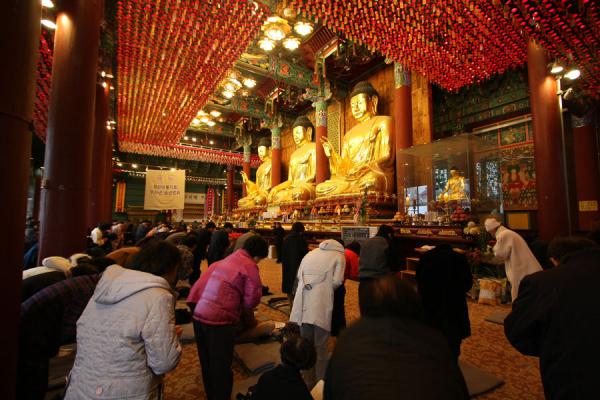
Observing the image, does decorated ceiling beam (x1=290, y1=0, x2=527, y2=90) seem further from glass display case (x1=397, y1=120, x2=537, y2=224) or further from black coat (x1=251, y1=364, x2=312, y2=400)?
black coat (x1=251, y1=364, x2=312, y2=400)

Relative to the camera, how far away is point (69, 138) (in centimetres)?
371

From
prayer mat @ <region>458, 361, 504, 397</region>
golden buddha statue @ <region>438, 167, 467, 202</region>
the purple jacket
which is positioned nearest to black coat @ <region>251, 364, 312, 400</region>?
the purple jacket

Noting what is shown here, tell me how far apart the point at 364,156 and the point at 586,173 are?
5.46m

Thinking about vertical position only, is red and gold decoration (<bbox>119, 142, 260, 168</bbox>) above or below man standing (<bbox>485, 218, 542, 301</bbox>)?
above

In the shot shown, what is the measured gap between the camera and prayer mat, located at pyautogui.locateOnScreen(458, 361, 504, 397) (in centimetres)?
228

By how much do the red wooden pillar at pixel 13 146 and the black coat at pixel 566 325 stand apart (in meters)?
2.01

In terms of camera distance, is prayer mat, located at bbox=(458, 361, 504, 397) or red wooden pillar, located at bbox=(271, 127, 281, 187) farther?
red wooden pillar, located at bbox=(271, 127, 281, 187)

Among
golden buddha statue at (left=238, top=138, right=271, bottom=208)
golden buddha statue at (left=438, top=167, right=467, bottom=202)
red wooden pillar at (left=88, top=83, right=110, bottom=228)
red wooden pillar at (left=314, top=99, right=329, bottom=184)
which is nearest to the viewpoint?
golden buddha statue at (left=438, top=167, right=467, bottom=202)

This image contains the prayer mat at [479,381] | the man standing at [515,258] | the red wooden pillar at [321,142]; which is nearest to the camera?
the prayer mat at [479,381]

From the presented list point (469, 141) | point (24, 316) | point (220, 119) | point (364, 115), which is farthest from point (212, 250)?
point (220, 119)

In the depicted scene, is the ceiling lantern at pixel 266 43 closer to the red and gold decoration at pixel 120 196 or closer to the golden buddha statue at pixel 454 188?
the golden buddha statue at pixel 454 188

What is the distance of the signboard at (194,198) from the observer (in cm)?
2450

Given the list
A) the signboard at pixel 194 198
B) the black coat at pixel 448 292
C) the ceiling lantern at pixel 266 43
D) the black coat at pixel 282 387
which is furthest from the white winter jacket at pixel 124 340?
the signboard at pixel 194 198

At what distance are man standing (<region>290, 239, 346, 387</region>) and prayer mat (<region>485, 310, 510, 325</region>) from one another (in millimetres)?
2581
